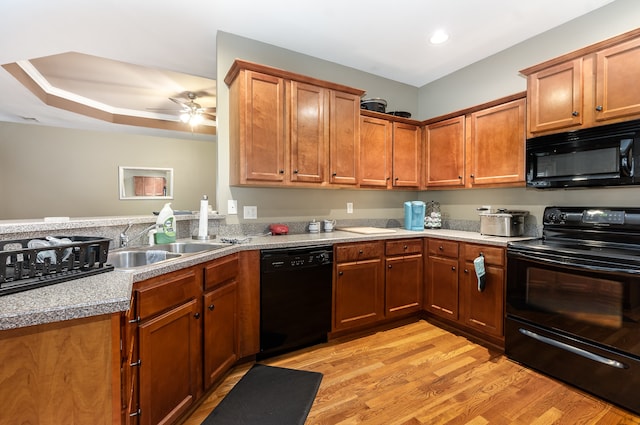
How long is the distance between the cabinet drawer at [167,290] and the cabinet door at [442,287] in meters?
2.18

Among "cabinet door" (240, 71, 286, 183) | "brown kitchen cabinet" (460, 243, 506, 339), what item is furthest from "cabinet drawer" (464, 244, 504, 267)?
"cabinet door" (240, 71, 286, 183)

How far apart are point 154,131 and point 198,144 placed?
865 millimetres

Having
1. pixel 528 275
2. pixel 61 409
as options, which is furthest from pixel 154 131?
pixel 528 275

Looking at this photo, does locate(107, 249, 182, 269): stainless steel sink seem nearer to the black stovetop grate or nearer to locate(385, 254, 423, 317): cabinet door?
the black stovetop grate

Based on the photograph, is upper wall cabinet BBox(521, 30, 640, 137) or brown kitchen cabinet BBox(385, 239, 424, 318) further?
brown kitchen cabinet BBox(385, 239, 424, 318)

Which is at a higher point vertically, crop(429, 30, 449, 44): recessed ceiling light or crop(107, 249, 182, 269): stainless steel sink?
crop(429, 30, 449, 44): recessed ceiling light

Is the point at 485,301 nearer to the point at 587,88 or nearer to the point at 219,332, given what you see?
the point at 587,88

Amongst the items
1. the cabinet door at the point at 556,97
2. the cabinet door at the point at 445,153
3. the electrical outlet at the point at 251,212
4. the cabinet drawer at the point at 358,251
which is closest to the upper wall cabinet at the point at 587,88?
the cabinet door at the point at 556,97

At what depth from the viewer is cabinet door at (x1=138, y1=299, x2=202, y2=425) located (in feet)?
4.47

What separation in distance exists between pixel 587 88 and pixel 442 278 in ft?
6.08

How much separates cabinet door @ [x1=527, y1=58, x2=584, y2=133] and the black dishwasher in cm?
201

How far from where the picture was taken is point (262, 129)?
251cm

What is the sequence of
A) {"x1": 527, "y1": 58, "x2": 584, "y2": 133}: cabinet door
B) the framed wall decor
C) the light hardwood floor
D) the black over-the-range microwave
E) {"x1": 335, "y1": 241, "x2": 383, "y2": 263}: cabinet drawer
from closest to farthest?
the light hardwood floor
the black over-the-range microwave
{"x1": 527, "y1": 58, "x2": 584, "y2": 133}: cabinet door
{"x1": 335, "y1": 241, "x2": 383, "y2": 263}: cabinet drawer
the framed wall decor

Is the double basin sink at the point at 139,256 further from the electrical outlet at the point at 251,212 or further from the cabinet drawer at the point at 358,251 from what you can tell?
the cabinet drawer at the point at 358,251
